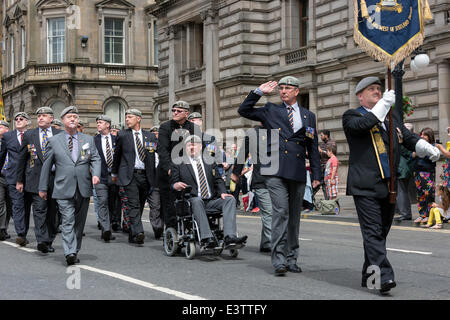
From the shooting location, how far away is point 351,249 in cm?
1100

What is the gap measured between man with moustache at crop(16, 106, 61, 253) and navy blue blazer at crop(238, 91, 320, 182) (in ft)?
11.3

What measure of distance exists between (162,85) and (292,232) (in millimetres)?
32581

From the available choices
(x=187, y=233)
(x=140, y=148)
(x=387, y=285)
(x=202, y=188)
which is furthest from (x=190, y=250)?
(x=387, y=285)

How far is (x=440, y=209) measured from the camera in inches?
579

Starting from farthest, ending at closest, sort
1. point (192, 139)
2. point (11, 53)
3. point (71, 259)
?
point (11, 53)
point (192, 139)
point (71, 259)

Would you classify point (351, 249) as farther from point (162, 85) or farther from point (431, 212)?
point (162, 85)

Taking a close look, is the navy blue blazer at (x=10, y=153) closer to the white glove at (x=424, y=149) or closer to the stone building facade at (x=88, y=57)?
the white glove at (x=424, y=149)

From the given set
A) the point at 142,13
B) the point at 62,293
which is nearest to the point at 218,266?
the point at 62,293

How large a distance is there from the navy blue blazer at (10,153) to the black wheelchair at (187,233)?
368 cm

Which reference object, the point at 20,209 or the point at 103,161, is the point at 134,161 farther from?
the point at 103,161

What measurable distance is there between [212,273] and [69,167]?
101 inches

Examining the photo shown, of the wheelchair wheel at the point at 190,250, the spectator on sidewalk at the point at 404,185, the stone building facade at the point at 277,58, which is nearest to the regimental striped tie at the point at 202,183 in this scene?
the wheelchair wheel at the point at 190,250

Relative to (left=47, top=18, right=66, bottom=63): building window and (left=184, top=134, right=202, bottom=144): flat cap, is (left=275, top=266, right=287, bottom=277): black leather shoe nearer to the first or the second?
(left=184, top=134, right=202, bottom=144): flat cap

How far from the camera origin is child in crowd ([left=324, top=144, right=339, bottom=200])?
18.7 meters
